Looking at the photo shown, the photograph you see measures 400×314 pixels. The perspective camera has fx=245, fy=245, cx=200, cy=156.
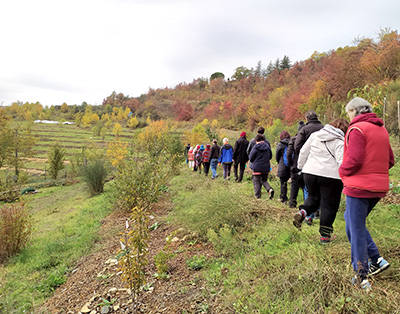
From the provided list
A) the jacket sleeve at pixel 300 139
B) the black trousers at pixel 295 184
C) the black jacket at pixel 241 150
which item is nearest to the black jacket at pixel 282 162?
the black trousers at pixel 295 184

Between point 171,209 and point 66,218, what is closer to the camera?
point 171,209

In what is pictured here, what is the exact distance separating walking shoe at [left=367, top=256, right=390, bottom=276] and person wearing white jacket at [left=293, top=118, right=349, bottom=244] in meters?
0.70

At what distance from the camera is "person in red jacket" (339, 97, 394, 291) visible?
7.38 feet

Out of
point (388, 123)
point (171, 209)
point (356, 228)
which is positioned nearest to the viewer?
point (356, 228)

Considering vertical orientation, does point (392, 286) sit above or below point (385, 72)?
below

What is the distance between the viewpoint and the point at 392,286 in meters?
2.06

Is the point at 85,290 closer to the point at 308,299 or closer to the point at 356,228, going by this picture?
the point at 308,299

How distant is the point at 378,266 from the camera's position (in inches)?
90.8

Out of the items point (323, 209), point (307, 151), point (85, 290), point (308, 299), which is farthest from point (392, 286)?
point (85, 290)

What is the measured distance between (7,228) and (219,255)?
615 cm

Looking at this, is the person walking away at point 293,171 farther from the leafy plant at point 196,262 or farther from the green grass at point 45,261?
the green grass at point 45,261

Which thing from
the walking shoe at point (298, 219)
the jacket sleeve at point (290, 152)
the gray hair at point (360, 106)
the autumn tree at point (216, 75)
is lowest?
the walking shoe at point (298, 219)

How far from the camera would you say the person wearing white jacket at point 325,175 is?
315 cm

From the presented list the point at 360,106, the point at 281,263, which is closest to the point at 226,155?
the point at 281,263
